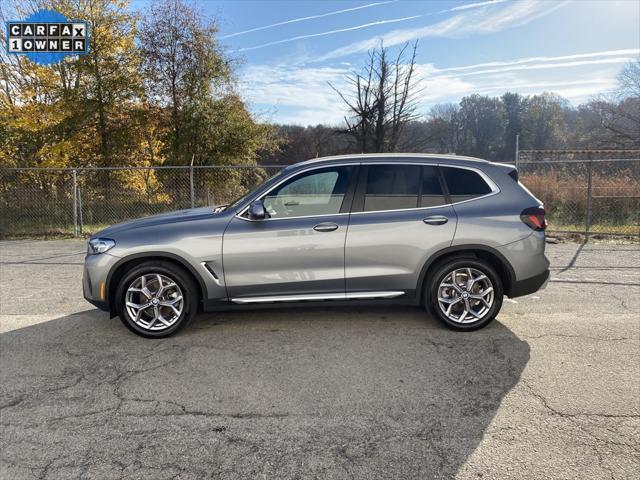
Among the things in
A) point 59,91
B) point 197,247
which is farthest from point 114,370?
point 59,91

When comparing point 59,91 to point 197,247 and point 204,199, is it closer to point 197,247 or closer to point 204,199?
point 204,199

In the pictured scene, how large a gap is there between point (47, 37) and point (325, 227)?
17093 mm

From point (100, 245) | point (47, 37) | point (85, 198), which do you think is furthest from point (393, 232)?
point (47, 37)

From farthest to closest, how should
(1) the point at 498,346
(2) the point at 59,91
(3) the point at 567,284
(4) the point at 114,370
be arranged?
1. (2) the point at 59,91
2. (3) the point at 567,284
3. (1) the point at 498,346
4. (4) the point at 114,370

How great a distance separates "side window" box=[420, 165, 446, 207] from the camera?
4.27 metres

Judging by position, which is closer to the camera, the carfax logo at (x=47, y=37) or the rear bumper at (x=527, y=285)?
the rear bumper at (x=527, y=285)

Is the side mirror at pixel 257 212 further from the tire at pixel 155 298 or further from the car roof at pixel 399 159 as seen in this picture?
the tire at pixel 155 298

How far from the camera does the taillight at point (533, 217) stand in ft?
13.8

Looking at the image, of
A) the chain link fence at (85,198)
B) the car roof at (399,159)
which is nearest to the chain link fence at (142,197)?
the chain link fence at (85,198)

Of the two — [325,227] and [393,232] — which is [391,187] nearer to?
[393,232]

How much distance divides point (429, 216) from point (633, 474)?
252 cm

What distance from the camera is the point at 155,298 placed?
13.6ft

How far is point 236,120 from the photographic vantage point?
18.0 m

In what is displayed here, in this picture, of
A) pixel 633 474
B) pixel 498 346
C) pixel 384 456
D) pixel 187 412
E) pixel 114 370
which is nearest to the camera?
pixel 633 474
